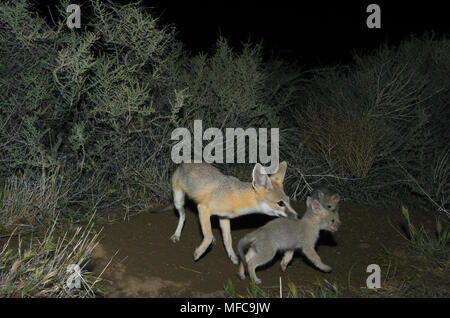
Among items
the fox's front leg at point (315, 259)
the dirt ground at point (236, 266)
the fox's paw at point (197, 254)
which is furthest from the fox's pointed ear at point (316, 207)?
the fox's paw at point (197, 254)

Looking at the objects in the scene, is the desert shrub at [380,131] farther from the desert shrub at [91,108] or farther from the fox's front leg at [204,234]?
the fox's front leg at [204,234]

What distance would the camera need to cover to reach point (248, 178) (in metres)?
8.64

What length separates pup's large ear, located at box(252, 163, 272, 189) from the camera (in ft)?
20.1

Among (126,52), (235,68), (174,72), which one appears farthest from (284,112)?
(126,52)

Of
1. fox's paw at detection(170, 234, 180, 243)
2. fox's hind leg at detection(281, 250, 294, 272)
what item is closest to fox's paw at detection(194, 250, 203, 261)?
fox's paw at detection(170, 234, 180, 243)

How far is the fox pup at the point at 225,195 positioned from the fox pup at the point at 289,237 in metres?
0.23

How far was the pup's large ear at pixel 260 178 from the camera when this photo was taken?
242 inches

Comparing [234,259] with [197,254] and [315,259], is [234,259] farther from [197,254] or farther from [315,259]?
[315,259]

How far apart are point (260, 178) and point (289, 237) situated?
31.5 inches

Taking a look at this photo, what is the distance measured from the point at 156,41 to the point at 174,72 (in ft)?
3.86

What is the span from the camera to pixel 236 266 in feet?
20.9

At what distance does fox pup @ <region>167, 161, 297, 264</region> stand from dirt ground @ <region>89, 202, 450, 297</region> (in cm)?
29

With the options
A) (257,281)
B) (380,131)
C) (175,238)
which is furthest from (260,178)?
(380,131)

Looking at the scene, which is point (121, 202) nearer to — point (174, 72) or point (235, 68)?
point (174, 72)
